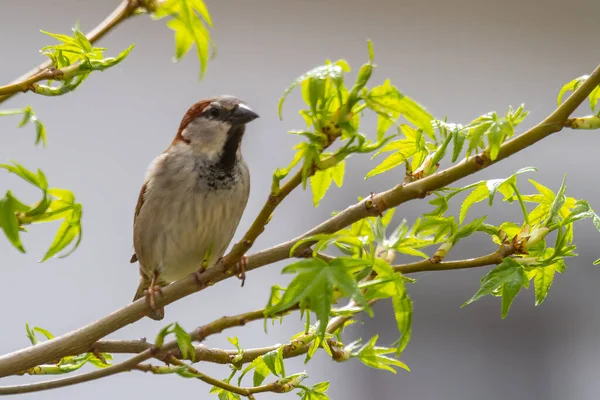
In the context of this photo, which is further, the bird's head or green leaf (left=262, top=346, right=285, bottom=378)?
the bird's head

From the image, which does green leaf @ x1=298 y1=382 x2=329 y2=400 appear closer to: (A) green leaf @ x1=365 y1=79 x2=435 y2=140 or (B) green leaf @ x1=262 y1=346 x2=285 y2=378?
(B) green leaf @ x1=262 y1=346 x2=285 y2=378

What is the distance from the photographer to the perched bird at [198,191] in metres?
1.10

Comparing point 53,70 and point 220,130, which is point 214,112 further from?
point 53,70

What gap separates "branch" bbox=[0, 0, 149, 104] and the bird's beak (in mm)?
544

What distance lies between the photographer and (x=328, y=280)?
46 centimetres

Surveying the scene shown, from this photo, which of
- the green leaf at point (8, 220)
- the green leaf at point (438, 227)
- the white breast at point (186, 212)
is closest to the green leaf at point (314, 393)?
the green leaf at point (438, 227)

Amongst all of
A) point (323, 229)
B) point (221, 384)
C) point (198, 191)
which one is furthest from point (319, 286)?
point (198, 191)

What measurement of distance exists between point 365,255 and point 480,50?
1883mm

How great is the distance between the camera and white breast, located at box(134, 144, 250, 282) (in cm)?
109

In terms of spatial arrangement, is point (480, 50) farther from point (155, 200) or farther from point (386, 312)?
point (155, 200)

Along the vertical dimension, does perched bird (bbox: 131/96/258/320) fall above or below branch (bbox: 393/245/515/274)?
above

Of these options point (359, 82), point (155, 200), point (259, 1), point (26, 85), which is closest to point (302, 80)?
point (359, 82)

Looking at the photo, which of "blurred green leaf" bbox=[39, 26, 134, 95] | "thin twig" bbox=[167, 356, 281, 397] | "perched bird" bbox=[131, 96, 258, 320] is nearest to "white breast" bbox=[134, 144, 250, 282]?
"perched bird" bbox=[131, 96, 258, 320]

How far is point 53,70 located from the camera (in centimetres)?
51
